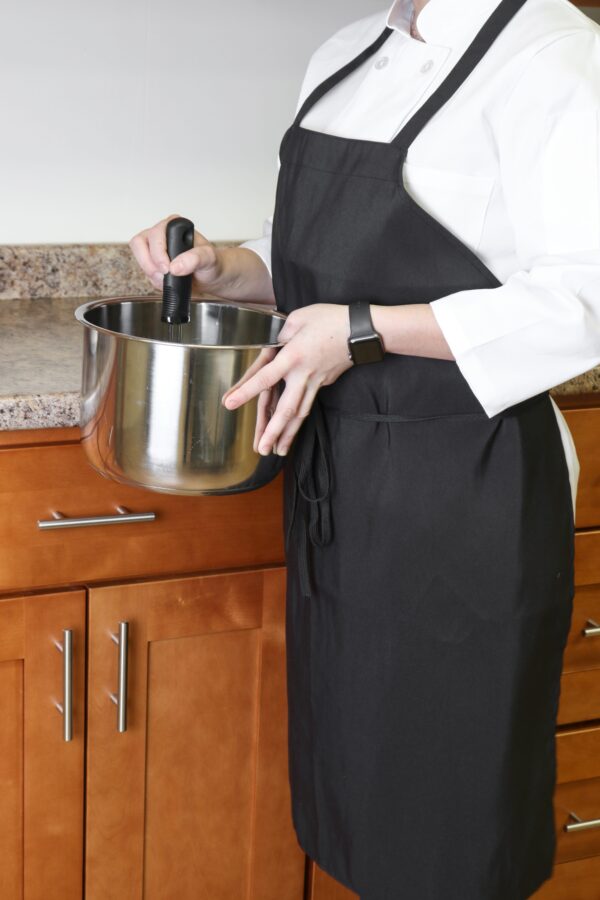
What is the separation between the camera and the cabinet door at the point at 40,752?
1.32 m

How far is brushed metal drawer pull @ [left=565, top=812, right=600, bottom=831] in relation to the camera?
172 cm

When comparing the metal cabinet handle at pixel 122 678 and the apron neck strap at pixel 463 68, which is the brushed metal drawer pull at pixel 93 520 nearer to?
the metal cabinet handle at pixel 122 678

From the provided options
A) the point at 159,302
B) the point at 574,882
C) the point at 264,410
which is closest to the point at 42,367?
the point at 159,302

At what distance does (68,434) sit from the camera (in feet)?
4.15

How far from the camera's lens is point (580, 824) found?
1727 mm

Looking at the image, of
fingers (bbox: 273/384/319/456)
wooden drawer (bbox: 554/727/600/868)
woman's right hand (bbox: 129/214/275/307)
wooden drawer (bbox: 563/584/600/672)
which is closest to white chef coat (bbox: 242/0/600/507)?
fingers (bbox: 273/384/319/456)

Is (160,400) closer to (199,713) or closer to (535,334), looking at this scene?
(535,334)

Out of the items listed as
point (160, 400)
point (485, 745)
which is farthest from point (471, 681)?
point (160, 400)

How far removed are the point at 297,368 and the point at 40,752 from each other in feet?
2.05

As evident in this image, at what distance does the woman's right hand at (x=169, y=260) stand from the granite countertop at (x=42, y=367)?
164mm

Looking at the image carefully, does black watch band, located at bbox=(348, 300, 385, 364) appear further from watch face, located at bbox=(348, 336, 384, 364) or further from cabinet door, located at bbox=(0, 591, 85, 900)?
cabinet door, located at bbox=(0, 591, 85, 900)

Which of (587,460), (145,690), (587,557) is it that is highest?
(587,460)

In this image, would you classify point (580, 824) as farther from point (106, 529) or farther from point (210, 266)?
point (210, 266)

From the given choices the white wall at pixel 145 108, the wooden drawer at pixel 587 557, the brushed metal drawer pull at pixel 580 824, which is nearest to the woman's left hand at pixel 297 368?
the wooden drawer at pixel 587 557
